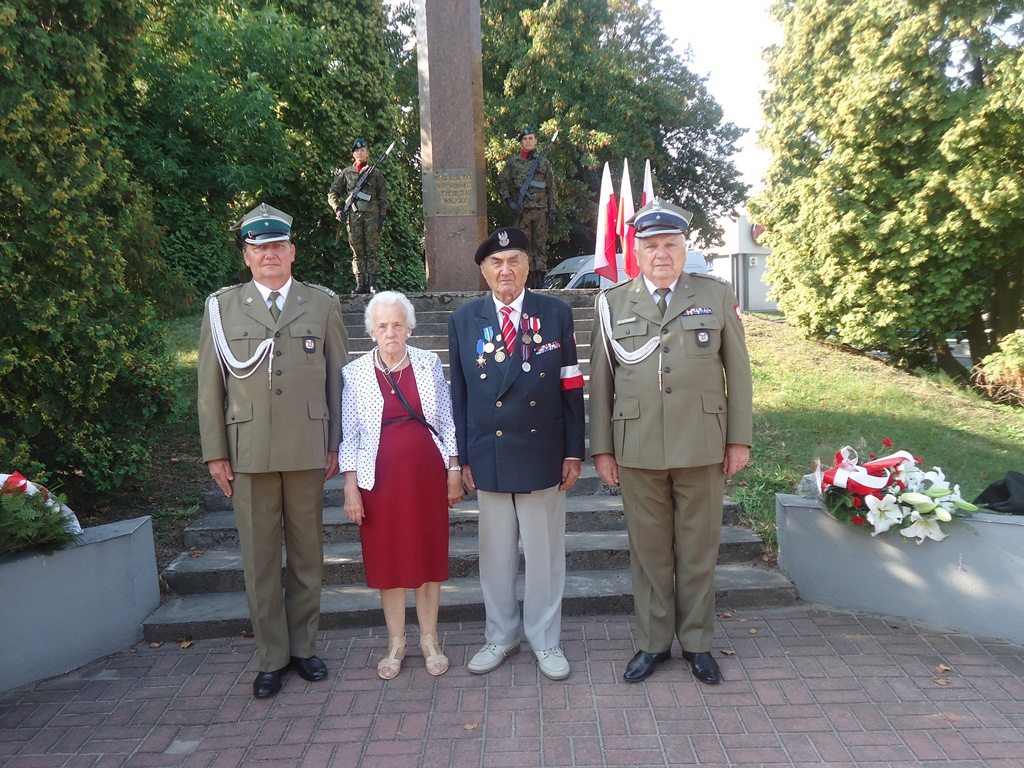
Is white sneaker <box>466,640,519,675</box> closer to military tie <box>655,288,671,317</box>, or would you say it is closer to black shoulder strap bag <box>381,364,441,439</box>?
black shoulder strap bag <box>381,364,441,439</box>

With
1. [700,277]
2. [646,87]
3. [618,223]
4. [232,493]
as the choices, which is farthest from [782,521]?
[646,87]

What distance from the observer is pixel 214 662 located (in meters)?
4.01

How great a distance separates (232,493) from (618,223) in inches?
285

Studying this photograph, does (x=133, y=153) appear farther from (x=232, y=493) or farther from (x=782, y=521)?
(x=782, y=521)

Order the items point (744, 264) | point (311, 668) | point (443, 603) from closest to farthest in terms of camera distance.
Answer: point (311, 668)
point (443, 603)
point (744, 264)

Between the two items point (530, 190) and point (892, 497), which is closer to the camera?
point (892, 497)

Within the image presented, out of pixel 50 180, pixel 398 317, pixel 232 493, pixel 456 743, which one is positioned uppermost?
pixel 50 180

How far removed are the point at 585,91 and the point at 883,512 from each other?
19362 millimetres

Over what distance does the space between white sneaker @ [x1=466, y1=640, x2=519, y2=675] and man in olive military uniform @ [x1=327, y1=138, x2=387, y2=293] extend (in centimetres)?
750

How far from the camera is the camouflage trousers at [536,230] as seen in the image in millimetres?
10727

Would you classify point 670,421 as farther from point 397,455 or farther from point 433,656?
point 433,656

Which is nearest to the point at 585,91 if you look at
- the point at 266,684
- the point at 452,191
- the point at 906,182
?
the point at 906,182

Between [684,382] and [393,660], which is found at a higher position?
[684,382]

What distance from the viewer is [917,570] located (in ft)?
13.8
